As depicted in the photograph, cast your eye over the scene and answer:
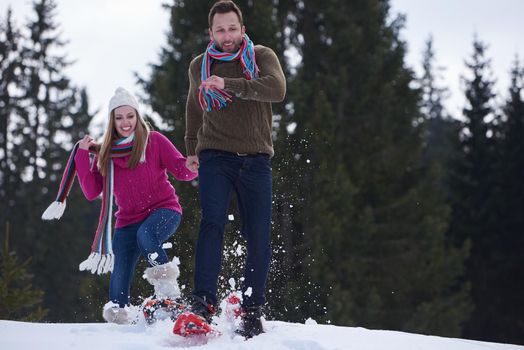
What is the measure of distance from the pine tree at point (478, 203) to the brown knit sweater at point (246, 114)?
18348mm

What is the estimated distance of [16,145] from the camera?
22031mm

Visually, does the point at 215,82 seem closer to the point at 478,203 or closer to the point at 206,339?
the point at 206,339

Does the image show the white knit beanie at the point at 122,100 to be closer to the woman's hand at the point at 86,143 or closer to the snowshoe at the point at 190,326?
the woman's hand at the point at 86,143

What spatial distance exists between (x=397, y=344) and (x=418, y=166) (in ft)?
43.0

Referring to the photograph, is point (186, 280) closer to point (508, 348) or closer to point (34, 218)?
point (508, 348)

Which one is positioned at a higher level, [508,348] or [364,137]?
[364,137]

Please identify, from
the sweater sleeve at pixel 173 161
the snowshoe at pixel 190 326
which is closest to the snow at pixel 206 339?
the snowshoe at pixel 190 326

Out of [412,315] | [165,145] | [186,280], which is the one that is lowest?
[412,315]

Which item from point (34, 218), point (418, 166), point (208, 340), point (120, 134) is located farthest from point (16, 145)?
point (208, 340)

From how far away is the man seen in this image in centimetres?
333

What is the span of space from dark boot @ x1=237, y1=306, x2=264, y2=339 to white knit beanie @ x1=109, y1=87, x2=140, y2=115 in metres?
1.64

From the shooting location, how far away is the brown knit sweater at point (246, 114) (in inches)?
132

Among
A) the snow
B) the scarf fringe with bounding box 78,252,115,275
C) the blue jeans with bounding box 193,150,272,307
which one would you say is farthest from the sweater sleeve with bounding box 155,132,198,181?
the snow

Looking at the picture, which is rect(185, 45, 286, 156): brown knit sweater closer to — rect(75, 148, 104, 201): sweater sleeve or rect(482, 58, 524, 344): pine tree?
rect(75, 148, 104, 201): sweater sleeve
